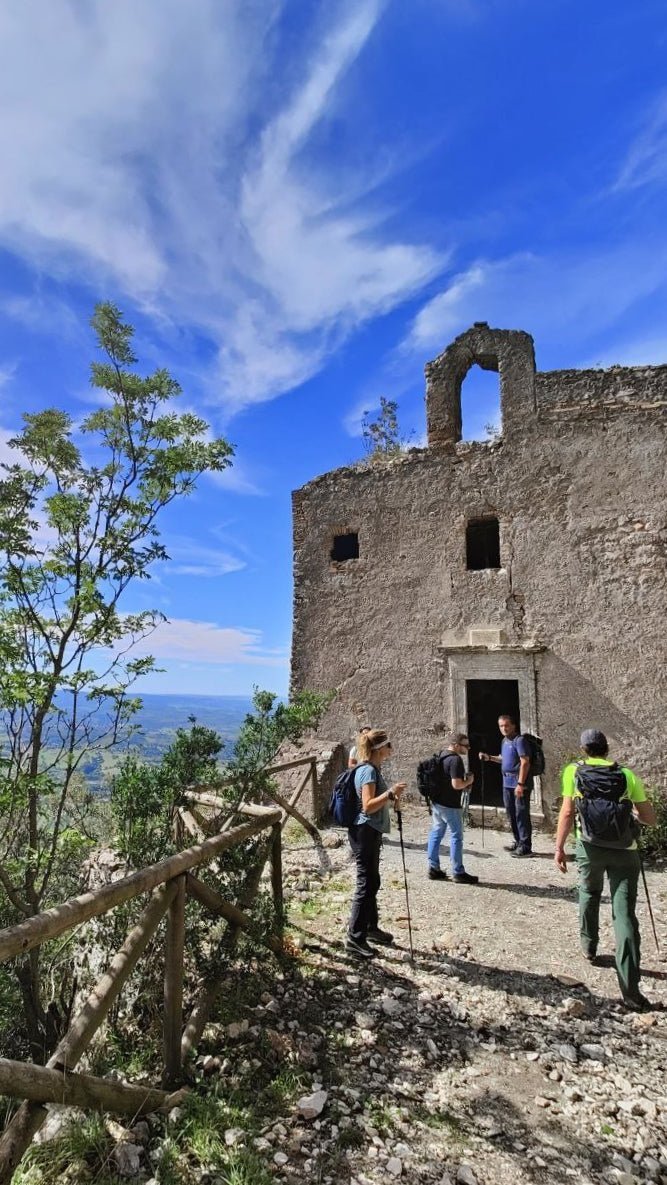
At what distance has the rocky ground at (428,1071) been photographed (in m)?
2.77

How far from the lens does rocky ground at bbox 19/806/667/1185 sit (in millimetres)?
2770

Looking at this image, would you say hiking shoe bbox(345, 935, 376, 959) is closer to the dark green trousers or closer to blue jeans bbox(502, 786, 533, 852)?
the dark green trousers

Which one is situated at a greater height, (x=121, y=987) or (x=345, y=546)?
(x=345, y=546)

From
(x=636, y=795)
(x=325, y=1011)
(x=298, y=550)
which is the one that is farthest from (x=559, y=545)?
(x=325, y=1011)

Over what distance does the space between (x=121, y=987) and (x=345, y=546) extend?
8940 mm

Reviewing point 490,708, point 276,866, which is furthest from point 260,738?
point 490,708

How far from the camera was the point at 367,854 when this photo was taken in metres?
5.04

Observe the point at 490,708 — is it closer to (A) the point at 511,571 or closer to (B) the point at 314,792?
(A) the point at 511,571

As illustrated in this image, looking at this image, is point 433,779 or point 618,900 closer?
point 618,900

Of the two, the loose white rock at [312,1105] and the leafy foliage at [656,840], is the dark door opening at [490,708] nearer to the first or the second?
the leafy foliage at [656,840]

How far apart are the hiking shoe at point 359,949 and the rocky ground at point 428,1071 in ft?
0.32

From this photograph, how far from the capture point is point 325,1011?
4.14m

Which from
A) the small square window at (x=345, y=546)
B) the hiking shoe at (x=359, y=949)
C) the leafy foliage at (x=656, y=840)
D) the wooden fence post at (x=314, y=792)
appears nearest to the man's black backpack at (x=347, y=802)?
the hiking shoe at (x=359, y=949)

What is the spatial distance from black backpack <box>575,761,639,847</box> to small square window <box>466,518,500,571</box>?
6.84 meters
